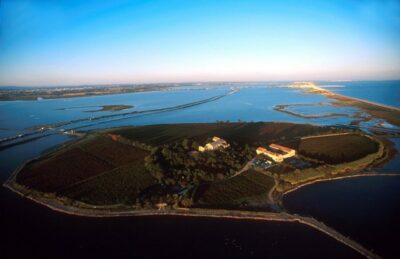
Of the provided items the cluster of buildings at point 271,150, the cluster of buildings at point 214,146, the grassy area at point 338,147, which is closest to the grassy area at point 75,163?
the cluster of buildings at point 214,146

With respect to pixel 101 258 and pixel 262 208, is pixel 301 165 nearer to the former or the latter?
pixel 262 208

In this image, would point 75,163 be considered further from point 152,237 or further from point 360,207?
point 360,207

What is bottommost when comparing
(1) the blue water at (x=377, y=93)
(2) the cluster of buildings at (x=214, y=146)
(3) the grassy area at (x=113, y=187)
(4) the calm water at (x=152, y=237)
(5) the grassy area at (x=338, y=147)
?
(4) the calm water at (x=152, y=237)

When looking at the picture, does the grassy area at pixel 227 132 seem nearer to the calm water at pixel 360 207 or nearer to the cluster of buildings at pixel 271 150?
the cluster of buildings at pixel 271 150

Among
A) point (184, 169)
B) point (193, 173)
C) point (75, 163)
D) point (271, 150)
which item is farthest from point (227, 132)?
point (75, 163)

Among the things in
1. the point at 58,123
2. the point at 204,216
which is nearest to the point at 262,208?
the point at 204,216

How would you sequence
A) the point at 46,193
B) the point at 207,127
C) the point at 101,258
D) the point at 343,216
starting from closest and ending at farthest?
the point at 101,258 → the point at 343,216 → the point at 46,193 → the point at 207,127

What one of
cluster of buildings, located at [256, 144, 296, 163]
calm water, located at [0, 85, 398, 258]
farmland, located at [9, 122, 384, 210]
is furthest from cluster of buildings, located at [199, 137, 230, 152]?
calm water, located at [0, 85, 398, 258]
